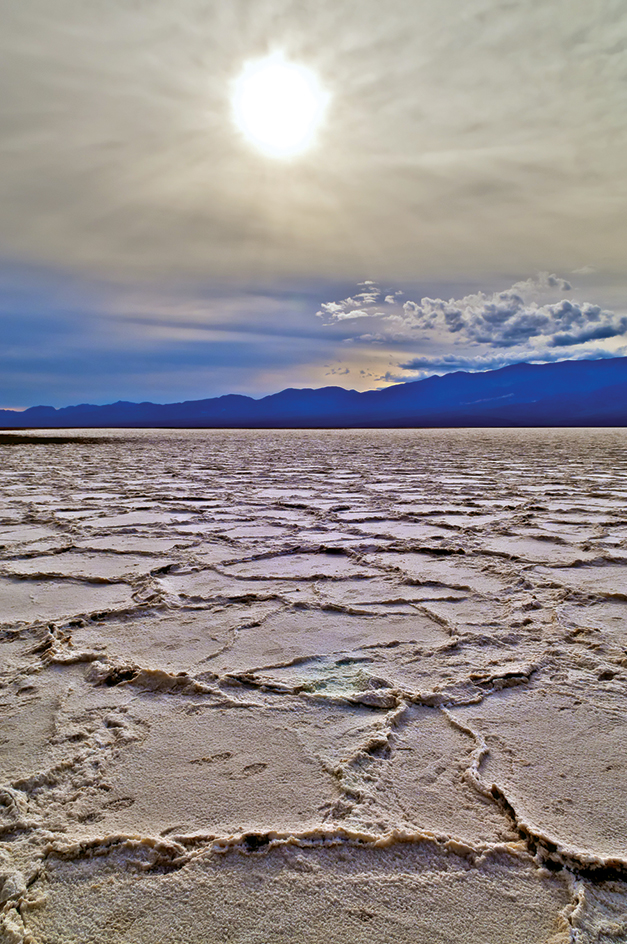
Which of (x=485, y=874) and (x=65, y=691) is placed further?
(x=65, y=691)

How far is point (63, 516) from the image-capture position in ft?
12.7

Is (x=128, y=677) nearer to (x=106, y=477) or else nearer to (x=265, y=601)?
(x=265, y=601)

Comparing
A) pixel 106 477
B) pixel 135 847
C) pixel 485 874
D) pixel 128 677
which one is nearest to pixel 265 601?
pixel 128 677

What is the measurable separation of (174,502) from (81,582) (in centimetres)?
226

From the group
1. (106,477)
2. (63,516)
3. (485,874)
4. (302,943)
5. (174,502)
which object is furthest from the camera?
(106,477)

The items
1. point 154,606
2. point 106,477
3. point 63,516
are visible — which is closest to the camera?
point 154,606

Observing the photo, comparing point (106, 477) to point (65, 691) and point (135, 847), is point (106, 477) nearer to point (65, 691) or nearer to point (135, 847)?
point (65, 691)

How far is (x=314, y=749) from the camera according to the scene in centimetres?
110

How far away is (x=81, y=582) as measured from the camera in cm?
227

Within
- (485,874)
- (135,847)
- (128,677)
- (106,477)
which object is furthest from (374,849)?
(106,477)

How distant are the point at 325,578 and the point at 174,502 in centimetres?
255

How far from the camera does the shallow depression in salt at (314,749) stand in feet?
2.46

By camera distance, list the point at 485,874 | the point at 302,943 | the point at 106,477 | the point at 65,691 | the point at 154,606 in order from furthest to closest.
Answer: the point at 106,477 → the point at 154,606 → the point at 65,691 → the point at 485,874 → the point at 302,943

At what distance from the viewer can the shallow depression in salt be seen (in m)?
0.75
